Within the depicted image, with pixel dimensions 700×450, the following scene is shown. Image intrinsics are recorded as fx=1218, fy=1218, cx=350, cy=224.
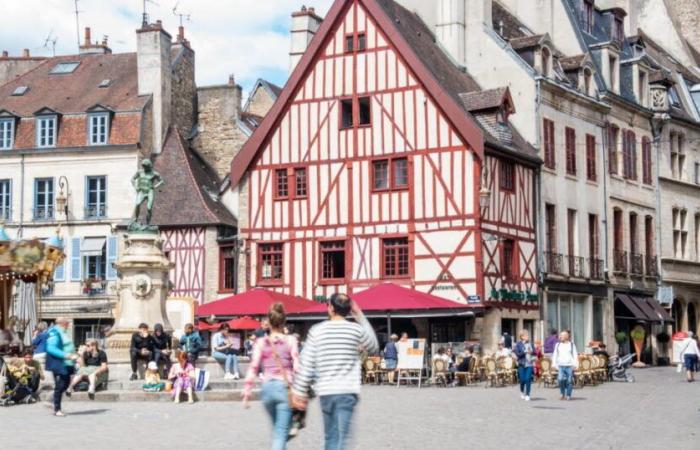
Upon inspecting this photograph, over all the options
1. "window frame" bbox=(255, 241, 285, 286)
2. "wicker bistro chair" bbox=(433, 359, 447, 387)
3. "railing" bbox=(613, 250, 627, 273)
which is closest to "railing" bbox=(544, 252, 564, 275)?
"railing" bbox=(613, 250, 627, 273)

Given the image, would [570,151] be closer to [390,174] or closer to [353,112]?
[390,174]

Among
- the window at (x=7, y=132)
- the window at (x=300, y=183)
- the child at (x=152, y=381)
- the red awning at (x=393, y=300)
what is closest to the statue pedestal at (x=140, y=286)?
the child at (x=152, y=381)

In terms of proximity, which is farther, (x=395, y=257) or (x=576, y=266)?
(x=576, y=266)

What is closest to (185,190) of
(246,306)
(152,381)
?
(246,306)

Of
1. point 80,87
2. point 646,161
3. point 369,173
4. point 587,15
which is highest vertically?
point 587,15

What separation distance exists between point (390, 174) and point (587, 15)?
11581 mm

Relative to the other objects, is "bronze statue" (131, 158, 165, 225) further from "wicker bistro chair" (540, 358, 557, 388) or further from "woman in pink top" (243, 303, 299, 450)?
"woman in pink top" (243, 303, 299, 450)

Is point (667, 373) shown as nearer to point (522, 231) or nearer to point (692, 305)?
point (522, 231)

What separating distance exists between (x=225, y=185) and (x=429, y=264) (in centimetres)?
915

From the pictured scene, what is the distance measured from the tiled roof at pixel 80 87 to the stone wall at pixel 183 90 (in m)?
1.30

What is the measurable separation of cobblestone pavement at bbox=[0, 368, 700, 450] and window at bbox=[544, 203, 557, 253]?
40.3ft

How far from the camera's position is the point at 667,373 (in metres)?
31.4

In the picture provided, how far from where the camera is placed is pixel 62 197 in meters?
37.8

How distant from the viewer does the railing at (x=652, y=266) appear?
37.8 metres
